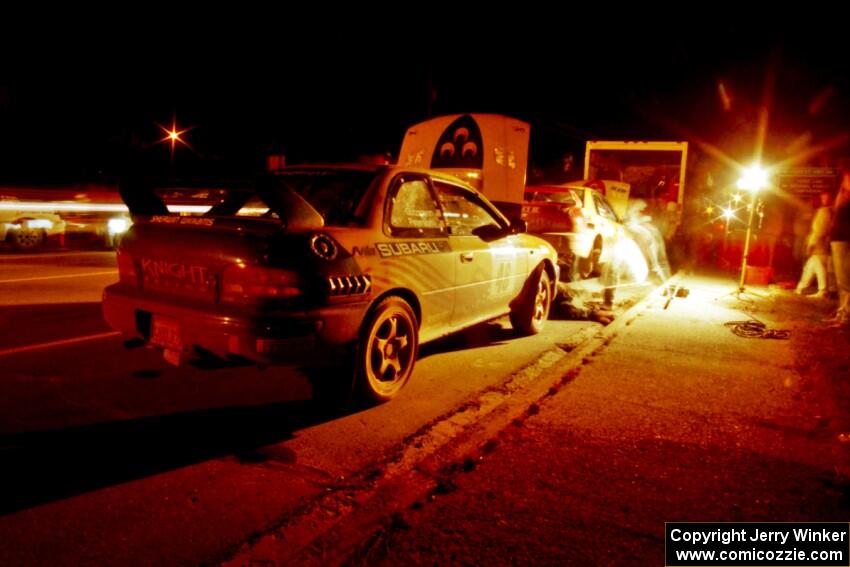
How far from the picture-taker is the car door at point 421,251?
438cm

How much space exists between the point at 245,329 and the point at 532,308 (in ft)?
13.0

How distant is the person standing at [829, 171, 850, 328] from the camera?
7.72 m

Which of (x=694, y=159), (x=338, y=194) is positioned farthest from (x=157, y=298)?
(x=694, y=159)

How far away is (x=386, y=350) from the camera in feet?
14.8

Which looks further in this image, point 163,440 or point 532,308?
point 532,308

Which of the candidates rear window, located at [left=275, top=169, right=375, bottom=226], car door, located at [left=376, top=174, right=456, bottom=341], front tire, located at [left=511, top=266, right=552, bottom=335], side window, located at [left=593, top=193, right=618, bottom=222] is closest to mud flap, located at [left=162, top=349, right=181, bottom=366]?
rear window, located at [left=275, top=169, right=375, bottom=226]

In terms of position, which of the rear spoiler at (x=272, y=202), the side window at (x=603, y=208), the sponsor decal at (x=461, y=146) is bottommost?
the rear spoiler at (x=272, y=202)

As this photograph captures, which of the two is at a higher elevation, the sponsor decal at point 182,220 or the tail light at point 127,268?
the sponsor decal at point 182,220

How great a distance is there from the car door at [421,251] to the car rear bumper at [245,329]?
50cm

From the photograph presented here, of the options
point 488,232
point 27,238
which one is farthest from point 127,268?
point 27,238

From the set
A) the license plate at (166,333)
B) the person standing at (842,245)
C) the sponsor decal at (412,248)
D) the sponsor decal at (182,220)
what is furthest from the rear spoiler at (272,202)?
the person standing at (842,245)

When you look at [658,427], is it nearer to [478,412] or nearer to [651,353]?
[478,412]

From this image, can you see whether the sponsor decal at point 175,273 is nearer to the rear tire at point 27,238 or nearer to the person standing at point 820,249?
the person standing at point 820,249

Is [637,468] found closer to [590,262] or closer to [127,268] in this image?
[127,268]
